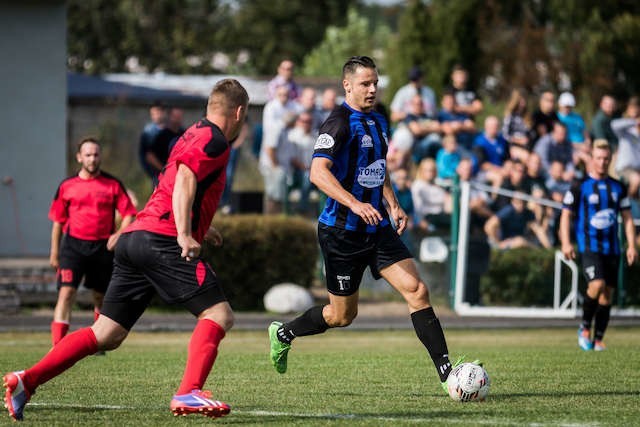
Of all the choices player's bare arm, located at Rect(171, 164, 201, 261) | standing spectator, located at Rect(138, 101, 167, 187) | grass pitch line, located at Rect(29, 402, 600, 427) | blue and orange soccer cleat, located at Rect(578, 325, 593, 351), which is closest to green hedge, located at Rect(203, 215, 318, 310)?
standing spectator, located at Rect(138, 101, 167, 187)

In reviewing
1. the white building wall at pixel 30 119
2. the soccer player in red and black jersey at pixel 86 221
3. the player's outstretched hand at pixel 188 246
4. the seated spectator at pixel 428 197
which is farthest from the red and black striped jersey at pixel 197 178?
the white building wall at pixel 30 119

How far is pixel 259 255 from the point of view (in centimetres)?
2020

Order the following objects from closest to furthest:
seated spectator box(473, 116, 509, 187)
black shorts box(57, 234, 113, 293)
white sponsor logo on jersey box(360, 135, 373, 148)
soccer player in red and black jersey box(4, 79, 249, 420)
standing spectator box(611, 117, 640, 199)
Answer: soccer player in red and black jersey box(4, 79, 249, 420), white sponsor logo on jersey box(360, 135, 373, 148), black shorts box(57, 234, 113, 293), seated spectator box(473, 116, 509, 187), standing spectator box(611, 117, 640, 199)

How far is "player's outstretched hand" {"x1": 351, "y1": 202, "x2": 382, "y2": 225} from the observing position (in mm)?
9242

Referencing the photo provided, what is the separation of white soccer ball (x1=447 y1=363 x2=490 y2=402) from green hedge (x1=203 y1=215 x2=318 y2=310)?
10684 millimetres

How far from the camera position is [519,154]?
73.3ft

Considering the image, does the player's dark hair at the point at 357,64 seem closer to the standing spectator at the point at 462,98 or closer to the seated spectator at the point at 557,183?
the seated spectator at the point at 557,183

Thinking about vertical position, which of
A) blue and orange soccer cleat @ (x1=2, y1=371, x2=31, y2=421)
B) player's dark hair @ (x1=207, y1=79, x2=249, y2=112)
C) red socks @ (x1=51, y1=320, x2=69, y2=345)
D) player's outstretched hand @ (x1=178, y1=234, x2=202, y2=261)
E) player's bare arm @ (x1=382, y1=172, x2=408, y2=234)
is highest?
player's dark hair @ (x1=207, y1=79, x2=249, y2=112)

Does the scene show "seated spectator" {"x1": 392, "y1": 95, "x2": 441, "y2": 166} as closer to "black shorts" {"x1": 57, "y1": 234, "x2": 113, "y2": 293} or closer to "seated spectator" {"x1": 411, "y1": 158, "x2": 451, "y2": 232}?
"seated spectator" {"x1": 411, "y1": 158, "x2": 451, "y2": 232}

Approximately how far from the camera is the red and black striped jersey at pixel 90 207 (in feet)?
44.1

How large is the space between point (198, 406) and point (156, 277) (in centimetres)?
89

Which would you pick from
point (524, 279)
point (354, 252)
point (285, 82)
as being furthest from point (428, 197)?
point (354, 252)

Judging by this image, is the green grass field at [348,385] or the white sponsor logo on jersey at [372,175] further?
the white sponsor logo on jersey at [372,175]

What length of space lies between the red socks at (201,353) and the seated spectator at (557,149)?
14795mm
